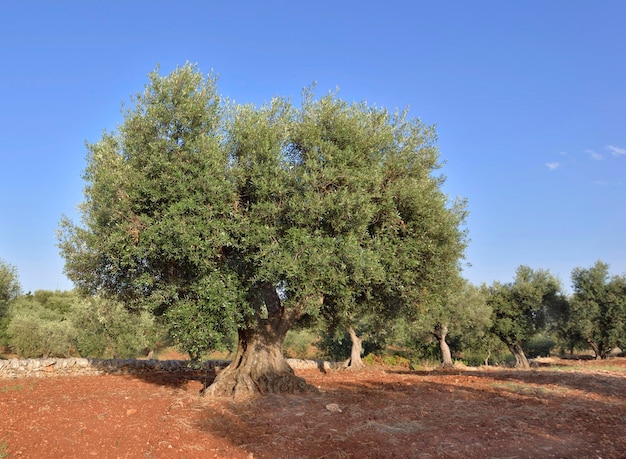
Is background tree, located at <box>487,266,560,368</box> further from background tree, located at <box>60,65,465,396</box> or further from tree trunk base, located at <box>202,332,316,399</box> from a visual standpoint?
tree trunk base, located at <box>202,332,316,399</box>

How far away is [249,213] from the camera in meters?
13.3

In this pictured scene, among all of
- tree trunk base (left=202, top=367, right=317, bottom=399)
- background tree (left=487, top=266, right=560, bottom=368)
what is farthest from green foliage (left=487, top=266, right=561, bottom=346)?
tree trunk base (left=202, top=367, right=317, bottom=399)

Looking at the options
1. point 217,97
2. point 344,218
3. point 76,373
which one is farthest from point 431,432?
point 76,373

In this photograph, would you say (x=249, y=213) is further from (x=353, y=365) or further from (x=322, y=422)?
(x=353, y=365)

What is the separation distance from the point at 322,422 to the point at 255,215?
6.52 metres

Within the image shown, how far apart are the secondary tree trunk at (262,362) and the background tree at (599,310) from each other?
32130 millimetres

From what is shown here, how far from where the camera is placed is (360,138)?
1491 cm

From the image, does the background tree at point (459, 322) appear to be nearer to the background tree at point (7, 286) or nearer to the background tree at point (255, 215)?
the background tree at point (255, 215)

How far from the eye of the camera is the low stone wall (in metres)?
18.4

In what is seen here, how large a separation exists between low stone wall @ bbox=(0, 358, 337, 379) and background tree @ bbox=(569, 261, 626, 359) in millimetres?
32157

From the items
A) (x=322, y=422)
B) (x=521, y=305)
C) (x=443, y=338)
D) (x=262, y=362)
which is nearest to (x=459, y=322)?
(x=443, y=338)

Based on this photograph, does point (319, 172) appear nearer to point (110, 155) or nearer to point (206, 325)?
point (206, 325)

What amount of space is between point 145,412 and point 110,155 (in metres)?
8.54

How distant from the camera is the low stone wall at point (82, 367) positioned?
18.4 metres
